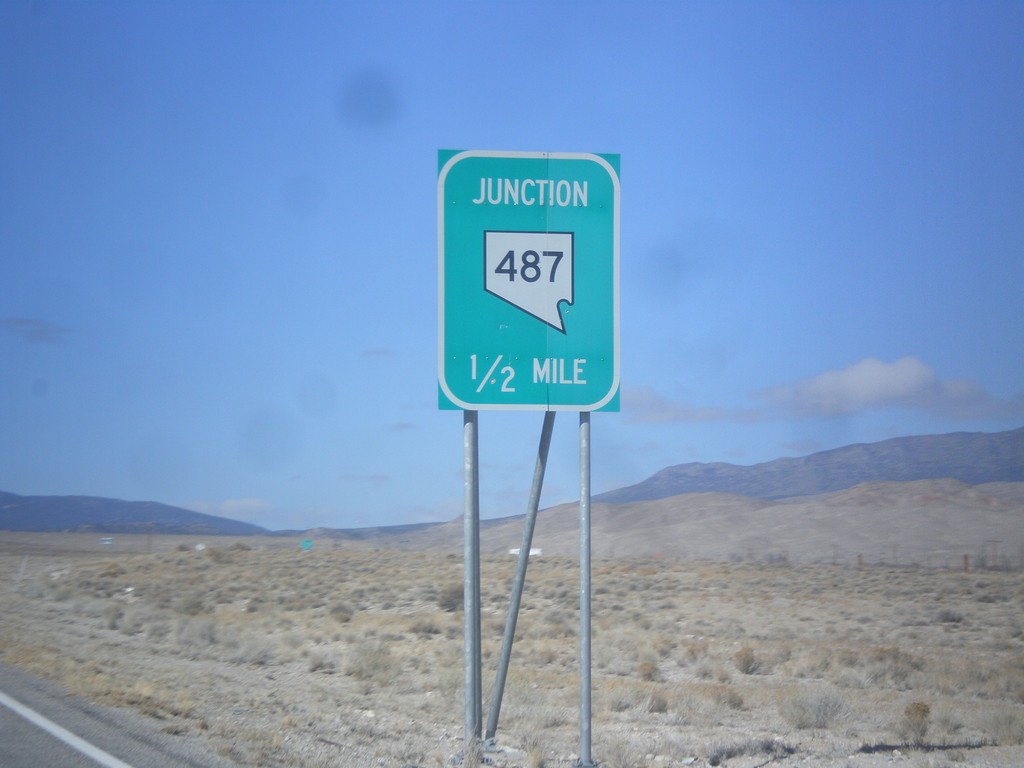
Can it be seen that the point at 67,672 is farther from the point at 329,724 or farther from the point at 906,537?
the point at 906,537

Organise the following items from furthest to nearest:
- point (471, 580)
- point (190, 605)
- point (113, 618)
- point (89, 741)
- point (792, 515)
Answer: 1. point (792, 515)
2. point (190, 605)
3. point (113, 618)
4. point (89, 741)
5. point (471, 580)

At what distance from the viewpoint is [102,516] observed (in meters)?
170

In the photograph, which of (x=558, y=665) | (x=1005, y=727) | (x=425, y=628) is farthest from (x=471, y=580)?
(x=425, y=628)

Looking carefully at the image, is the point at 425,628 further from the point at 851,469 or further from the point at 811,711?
the point at 851,469

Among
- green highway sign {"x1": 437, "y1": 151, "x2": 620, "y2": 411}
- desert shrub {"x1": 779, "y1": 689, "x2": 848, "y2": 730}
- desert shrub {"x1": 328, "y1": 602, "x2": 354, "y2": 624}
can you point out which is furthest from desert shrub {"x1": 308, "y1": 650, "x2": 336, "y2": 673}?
green highway sign {"x1": 437, "y1": 151, "x2": 620, "y2": 411}

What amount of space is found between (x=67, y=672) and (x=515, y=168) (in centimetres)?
1067

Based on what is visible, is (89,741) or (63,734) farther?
(63,734)

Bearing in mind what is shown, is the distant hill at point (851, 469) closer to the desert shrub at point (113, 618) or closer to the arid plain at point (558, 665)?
the arid plain at point (558, 665)

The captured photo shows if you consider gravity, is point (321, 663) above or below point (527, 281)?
below

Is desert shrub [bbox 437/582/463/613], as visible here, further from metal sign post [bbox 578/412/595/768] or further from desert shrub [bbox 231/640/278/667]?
metal sign post [bbox 578/412/595/768]

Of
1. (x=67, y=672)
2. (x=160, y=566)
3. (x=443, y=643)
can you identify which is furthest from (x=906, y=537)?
(x=67, y=672)

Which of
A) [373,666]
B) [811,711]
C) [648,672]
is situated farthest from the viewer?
[648,672]

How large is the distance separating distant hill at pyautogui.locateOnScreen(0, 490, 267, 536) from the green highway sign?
15187cm

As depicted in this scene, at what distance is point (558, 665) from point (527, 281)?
13.8 meters
